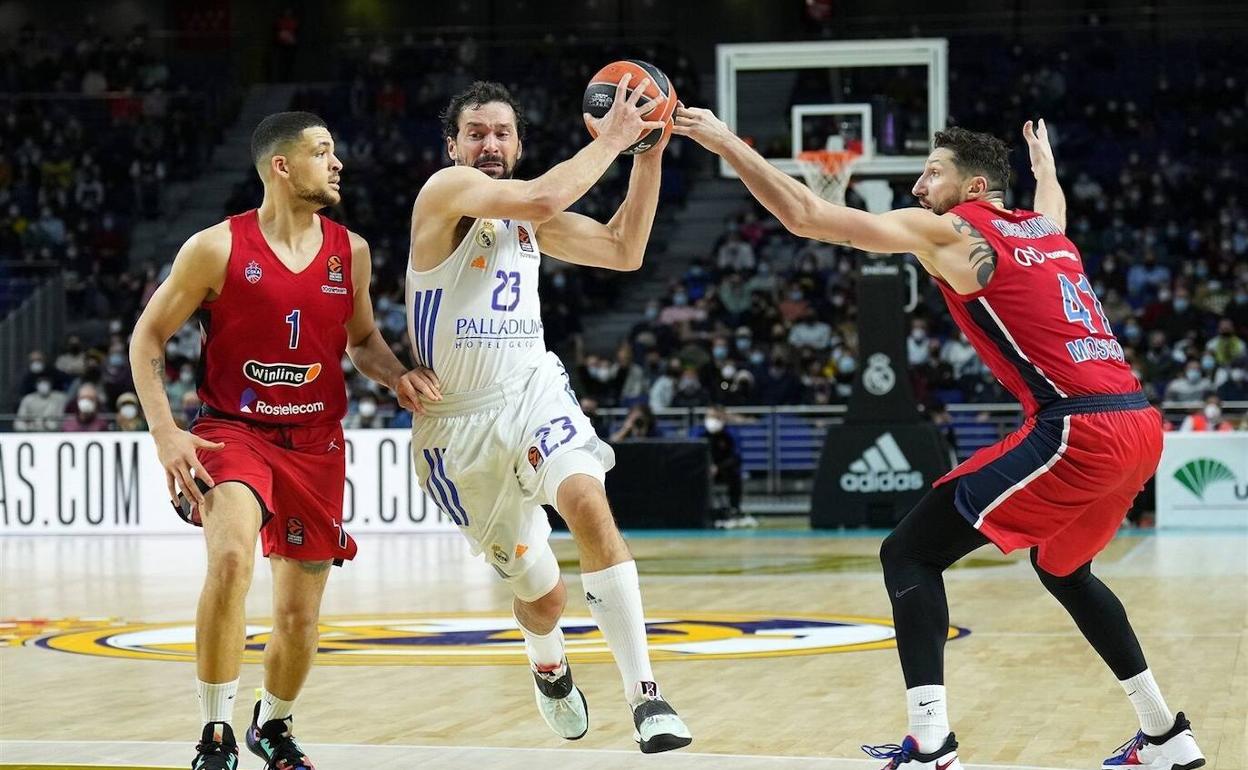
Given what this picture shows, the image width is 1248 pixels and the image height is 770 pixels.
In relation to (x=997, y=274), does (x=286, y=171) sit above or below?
above

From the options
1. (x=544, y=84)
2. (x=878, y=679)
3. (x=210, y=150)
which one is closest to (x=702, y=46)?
(x=544, y=84)

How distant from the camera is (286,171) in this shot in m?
5.79

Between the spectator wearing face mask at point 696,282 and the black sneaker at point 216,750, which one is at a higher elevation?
the spectator wearing face mask at point 696,282

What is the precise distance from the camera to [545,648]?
6.12 m

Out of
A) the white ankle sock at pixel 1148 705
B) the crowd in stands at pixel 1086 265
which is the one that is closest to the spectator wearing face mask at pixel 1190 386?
the crowd in stands at pixel 1086 265

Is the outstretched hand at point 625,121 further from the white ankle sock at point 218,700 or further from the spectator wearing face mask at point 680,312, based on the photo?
the spectator wearing face mask at point 680,312

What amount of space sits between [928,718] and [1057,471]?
855 mm

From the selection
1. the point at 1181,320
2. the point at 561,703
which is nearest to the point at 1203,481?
the point at 1181,320

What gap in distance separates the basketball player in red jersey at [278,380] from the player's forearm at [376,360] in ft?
0.06

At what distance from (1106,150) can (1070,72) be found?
1.87m

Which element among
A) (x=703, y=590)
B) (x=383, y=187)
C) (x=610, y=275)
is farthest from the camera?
(x=383, y=187)

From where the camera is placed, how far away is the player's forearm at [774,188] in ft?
17.6

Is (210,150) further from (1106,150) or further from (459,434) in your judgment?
(459,434)

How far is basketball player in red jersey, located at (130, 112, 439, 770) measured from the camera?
5559 mm
